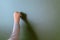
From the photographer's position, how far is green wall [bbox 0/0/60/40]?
3.64 feet

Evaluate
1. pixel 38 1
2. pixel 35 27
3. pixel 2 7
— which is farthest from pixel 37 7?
pixel 2 7

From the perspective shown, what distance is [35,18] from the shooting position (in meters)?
1.16

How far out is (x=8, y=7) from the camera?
1.15 metres

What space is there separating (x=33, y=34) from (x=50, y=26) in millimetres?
189

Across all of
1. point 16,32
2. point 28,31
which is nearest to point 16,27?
point 16,32

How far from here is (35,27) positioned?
3.91ft

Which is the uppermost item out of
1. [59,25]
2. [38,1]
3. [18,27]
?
[38,1]

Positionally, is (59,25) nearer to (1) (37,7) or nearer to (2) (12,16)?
(1) (37,7)

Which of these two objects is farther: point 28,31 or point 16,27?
point 28,31

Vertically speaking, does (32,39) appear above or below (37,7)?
below

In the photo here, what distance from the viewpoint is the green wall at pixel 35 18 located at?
1.11 m

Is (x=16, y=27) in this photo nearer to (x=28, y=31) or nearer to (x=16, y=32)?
(x=16, y=32)

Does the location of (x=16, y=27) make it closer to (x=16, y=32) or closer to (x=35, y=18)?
(x=16, y=32)

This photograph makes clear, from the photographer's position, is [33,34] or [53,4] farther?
[33,34]
